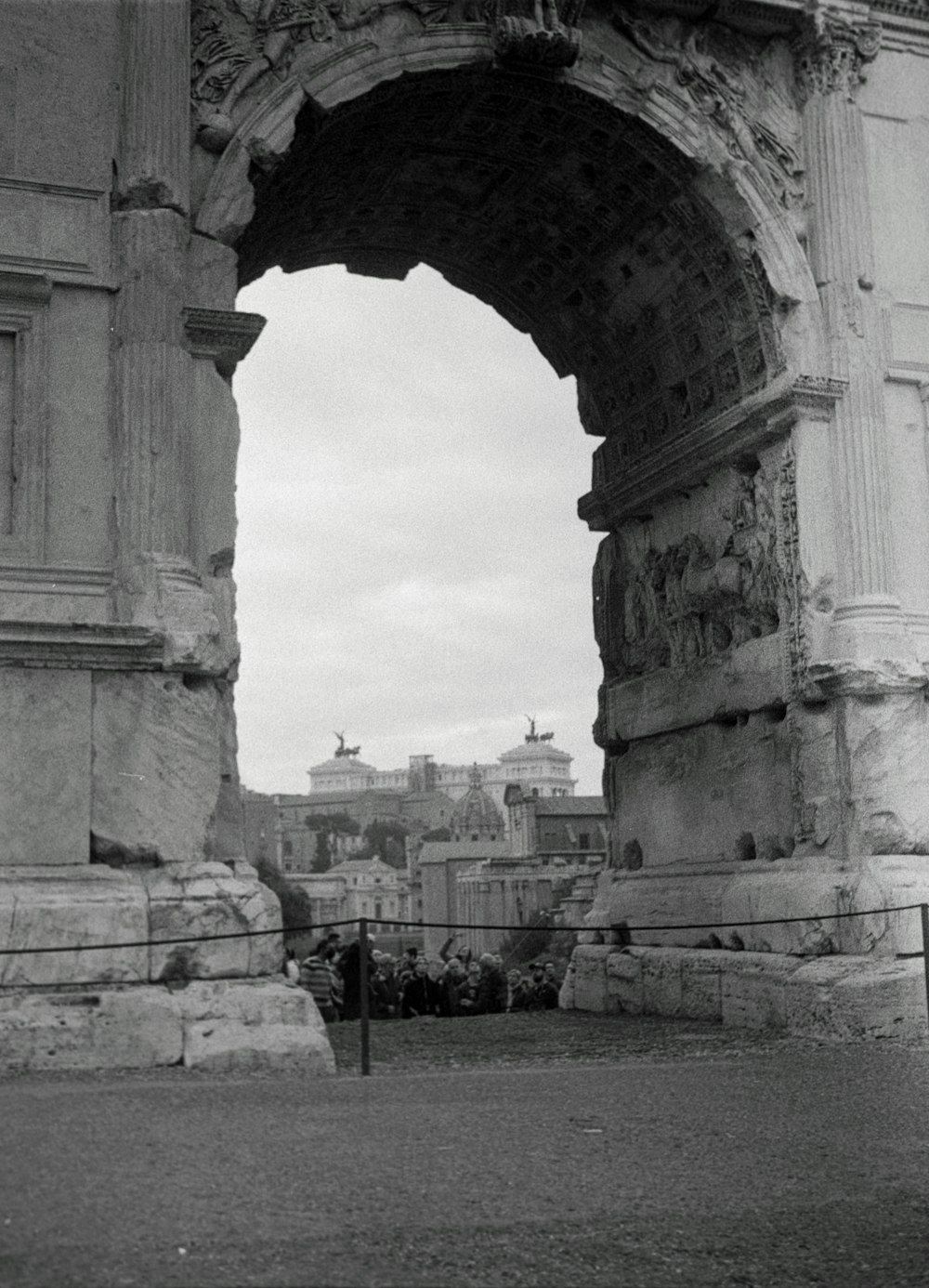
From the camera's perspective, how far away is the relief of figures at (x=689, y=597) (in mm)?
12484

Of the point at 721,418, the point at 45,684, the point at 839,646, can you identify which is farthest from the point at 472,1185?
the point at 721,418

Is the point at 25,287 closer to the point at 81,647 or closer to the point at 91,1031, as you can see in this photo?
the point at 81,647

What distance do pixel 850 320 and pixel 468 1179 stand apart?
8210mm

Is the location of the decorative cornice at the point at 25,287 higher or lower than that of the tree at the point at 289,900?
higher

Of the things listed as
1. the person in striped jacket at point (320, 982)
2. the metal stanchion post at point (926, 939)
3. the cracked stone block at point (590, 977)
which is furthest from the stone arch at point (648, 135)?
the person in striped jacket at point (320, 982)

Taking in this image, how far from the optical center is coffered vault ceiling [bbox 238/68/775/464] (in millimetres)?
12422

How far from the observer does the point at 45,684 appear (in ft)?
31.2

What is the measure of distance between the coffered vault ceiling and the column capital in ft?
4.42

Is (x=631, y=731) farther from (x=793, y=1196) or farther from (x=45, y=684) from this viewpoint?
(x=793, y=1196)

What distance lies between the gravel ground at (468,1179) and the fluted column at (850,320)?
12.6 feet

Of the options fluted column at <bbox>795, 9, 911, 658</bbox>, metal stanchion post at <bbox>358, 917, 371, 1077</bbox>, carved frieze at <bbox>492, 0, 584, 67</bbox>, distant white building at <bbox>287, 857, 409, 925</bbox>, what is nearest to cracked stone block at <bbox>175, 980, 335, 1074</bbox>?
metal stanchion post at <bbox>358, 917, 371, 1077</bbox>

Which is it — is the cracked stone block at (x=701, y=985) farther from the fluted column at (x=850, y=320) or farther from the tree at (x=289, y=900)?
the tree at (x=289, y=900)

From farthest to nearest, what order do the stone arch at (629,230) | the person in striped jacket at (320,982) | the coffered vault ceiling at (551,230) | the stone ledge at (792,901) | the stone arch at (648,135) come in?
the person in striped jacket at (320,982), the coffered vault ceiling at (551,230), the stone arch at (629,230), the stone arch at (648,135), the stone ledge at (792,901)

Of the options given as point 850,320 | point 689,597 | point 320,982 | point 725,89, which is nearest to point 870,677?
point 689,597
